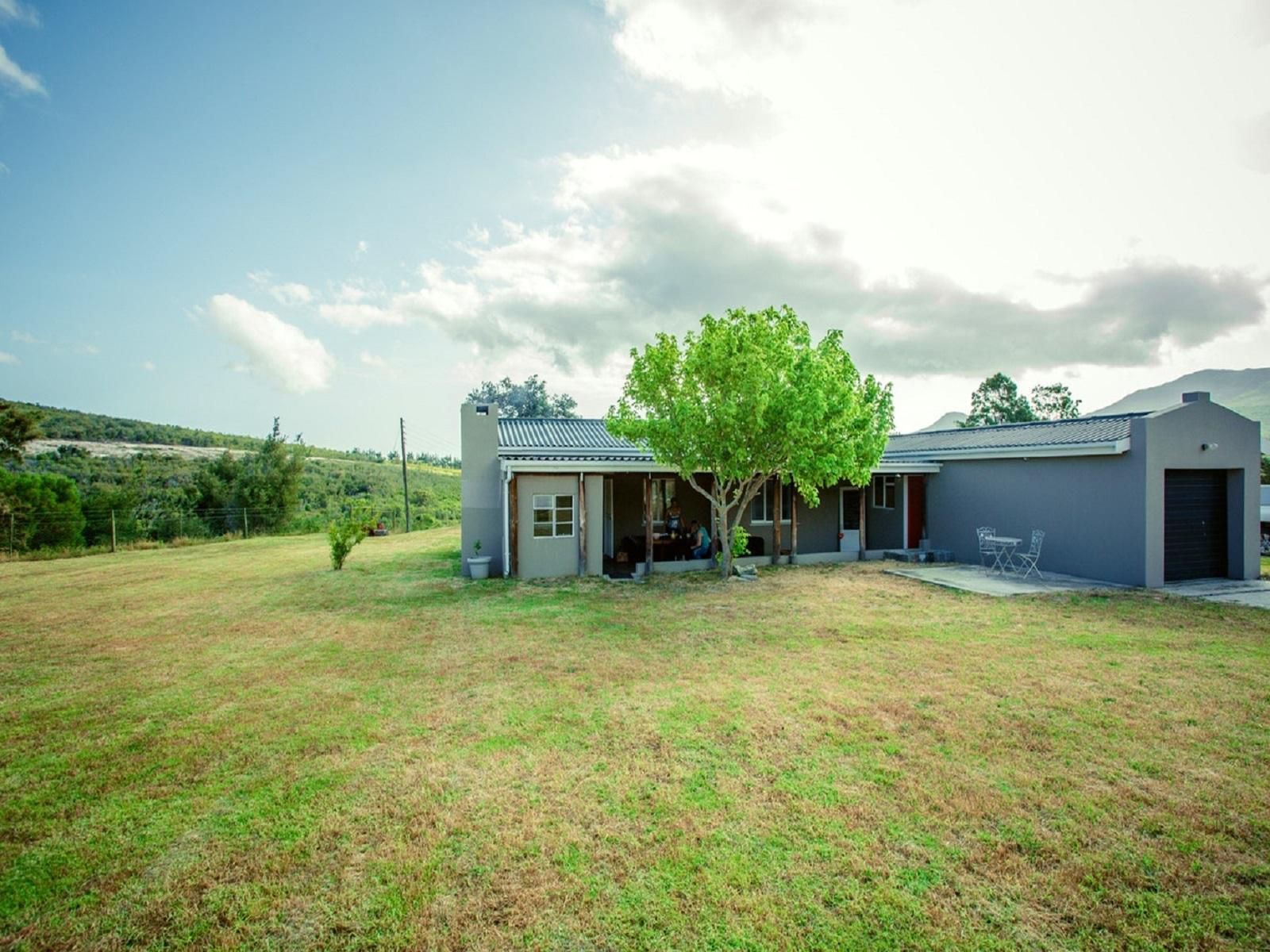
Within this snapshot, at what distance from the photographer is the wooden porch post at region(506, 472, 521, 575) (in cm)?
1211

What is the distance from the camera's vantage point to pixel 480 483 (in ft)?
44.6

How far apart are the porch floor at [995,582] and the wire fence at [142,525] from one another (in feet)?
44.1

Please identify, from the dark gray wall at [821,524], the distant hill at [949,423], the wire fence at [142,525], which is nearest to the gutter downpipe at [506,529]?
the wire fence at [142,525]

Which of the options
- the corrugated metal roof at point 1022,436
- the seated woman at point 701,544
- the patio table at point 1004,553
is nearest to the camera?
the corrugated metal roof at point 1022,436

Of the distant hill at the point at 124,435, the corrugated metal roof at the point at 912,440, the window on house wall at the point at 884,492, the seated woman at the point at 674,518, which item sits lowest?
the seated woman at the point at 674,518

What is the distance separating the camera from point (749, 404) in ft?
34.6

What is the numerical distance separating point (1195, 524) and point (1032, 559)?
301 cm

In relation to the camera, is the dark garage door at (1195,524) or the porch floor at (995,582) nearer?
the porch floor at (995,582)

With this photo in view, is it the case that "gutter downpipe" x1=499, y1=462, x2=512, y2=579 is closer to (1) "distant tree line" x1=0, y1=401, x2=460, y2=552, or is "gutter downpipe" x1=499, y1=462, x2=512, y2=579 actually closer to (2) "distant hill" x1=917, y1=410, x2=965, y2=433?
(1) "distant tree line" x1=0, y1=401, x2=460, y2=552

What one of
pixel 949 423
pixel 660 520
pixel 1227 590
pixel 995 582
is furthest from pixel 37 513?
pixel 949 423

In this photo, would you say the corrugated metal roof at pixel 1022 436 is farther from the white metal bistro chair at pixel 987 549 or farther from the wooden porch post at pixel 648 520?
the wooden porch post at pixel 648 520

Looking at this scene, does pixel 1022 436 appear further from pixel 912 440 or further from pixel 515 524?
pixel 515 524

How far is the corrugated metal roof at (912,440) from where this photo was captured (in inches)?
477

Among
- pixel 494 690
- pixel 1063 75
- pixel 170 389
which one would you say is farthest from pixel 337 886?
pixel 170 389
